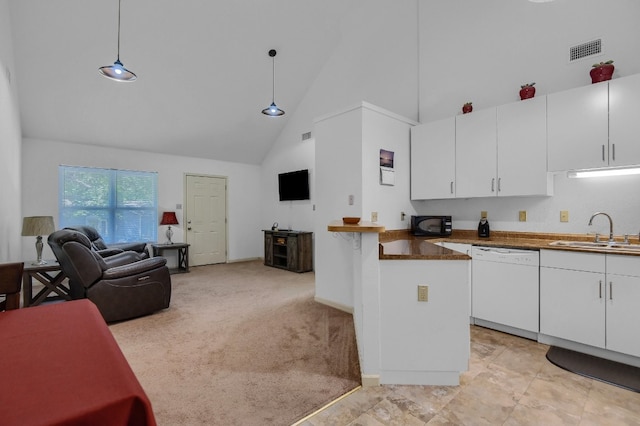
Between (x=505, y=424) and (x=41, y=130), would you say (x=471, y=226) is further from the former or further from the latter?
(x=41, y=130)

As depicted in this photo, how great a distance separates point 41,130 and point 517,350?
7.06 m

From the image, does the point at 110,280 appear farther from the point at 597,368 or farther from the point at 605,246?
the point at 605,246

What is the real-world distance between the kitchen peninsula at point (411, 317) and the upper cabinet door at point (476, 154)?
1.73m

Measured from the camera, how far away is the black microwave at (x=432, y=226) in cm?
374

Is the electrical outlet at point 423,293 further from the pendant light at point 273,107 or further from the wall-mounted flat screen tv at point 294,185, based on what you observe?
the wall-mounted flat screen tv at point 294,185

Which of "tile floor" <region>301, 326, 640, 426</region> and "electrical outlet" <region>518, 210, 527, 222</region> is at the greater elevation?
"electrical outlet" <region>518, 210, 527, 222</region>

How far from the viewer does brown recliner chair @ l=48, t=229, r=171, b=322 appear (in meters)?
3.17

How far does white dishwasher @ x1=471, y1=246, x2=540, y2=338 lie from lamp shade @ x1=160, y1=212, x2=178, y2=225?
5.40 metres

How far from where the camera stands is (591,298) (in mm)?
2500

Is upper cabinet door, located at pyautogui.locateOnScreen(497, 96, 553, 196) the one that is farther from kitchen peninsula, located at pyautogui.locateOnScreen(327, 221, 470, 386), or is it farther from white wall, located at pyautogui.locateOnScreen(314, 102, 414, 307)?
kitchen peninsula, located at pyautogui.locateOnScreen(327, 221, 470, 386)

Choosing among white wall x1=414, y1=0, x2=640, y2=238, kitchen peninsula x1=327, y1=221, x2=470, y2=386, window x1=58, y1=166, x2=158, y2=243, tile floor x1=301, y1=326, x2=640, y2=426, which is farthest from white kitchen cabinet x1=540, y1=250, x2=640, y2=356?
window x1=58, y1=166, x2=158, y2=243

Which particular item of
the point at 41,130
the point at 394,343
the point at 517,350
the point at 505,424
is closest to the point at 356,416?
the point at 394,343

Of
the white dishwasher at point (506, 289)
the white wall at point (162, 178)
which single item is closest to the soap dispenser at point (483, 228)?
the white dishwasher at point (506, 289)

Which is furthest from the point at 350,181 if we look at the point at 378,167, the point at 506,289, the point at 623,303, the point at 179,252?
the point at 179,252
